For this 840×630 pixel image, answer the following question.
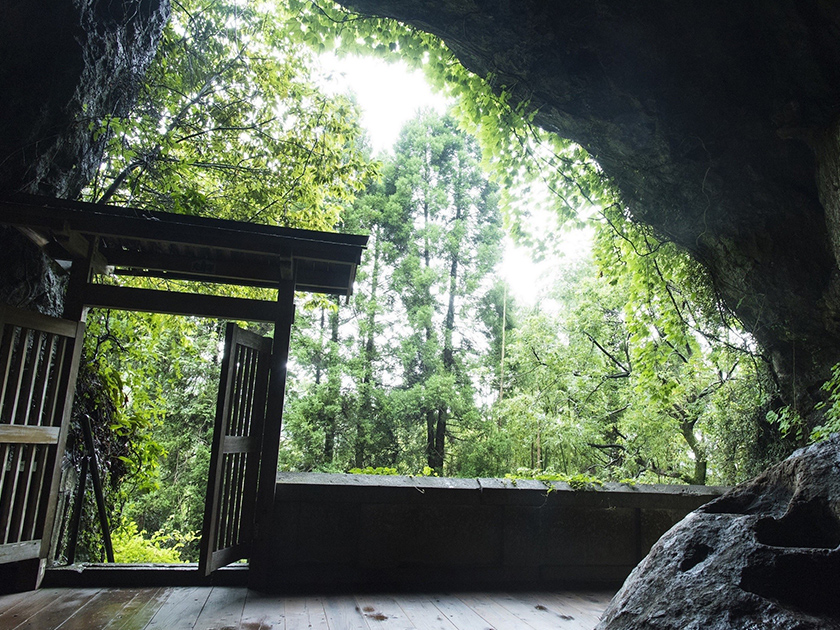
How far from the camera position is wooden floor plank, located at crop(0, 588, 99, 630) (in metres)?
2.88

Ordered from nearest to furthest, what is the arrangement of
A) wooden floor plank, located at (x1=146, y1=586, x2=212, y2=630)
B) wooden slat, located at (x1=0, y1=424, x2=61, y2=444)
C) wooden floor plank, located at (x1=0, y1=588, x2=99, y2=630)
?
wooden floor plank, located at (x1=0, y1=588, x2=99, y2=630) < wooden floor plank, located at (x1=146, y1=586, x2=212, y2=630) < wooden slat, located at (x1=0, y1=424, x2=61, y2=444)

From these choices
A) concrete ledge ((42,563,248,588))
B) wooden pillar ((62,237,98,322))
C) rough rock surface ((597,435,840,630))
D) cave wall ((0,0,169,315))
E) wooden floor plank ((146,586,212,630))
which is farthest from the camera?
cave wall ((0,0,169,315))

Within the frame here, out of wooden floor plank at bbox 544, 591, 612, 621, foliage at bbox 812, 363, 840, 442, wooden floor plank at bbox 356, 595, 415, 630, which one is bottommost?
wooden floor plank at bbox 544, 591, 612, 621

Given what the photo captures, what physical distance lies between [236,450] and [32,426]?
4.39 feet

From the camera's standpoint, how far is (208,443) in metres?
13.8

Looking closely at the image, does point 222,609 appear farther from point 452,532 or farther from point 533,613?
point 533,613

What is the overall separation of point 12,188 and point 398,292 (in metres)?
12.4

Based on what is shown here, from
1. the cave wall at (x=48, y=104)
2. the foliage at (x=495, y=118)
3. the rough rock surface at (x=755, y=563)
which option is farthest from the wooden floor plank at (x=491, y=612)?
the cave wall at (x=48, y=104)

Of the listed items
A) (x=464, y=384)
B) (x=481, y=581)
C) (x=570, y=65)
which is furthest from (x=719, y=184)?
(x=464, y=384)

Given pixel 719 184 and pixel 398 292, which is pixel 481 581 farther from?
pixel 398 292

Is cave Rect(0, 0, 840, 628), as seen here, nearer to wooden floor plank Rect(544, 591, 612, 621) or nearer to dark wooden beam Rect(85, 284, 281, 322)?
dark wooden beam Rect(85, 284, 281, 322)

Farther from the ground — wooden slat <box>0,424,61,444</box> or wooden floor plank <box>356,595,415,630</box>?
wooden slat <box>0,424,61,444</box>

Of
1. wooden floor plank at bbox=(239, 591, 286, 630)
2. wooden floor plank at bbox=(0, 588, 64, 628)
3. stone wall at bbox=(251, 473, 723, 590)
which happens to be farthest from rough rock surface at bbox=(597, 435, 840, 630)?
wooden floor plank at bbox=(0, 588, 64, 628)

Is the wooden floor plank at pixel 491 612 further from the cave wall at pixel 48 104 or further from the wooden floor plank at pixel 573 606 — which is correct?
the cave wall at pixel 48 104
